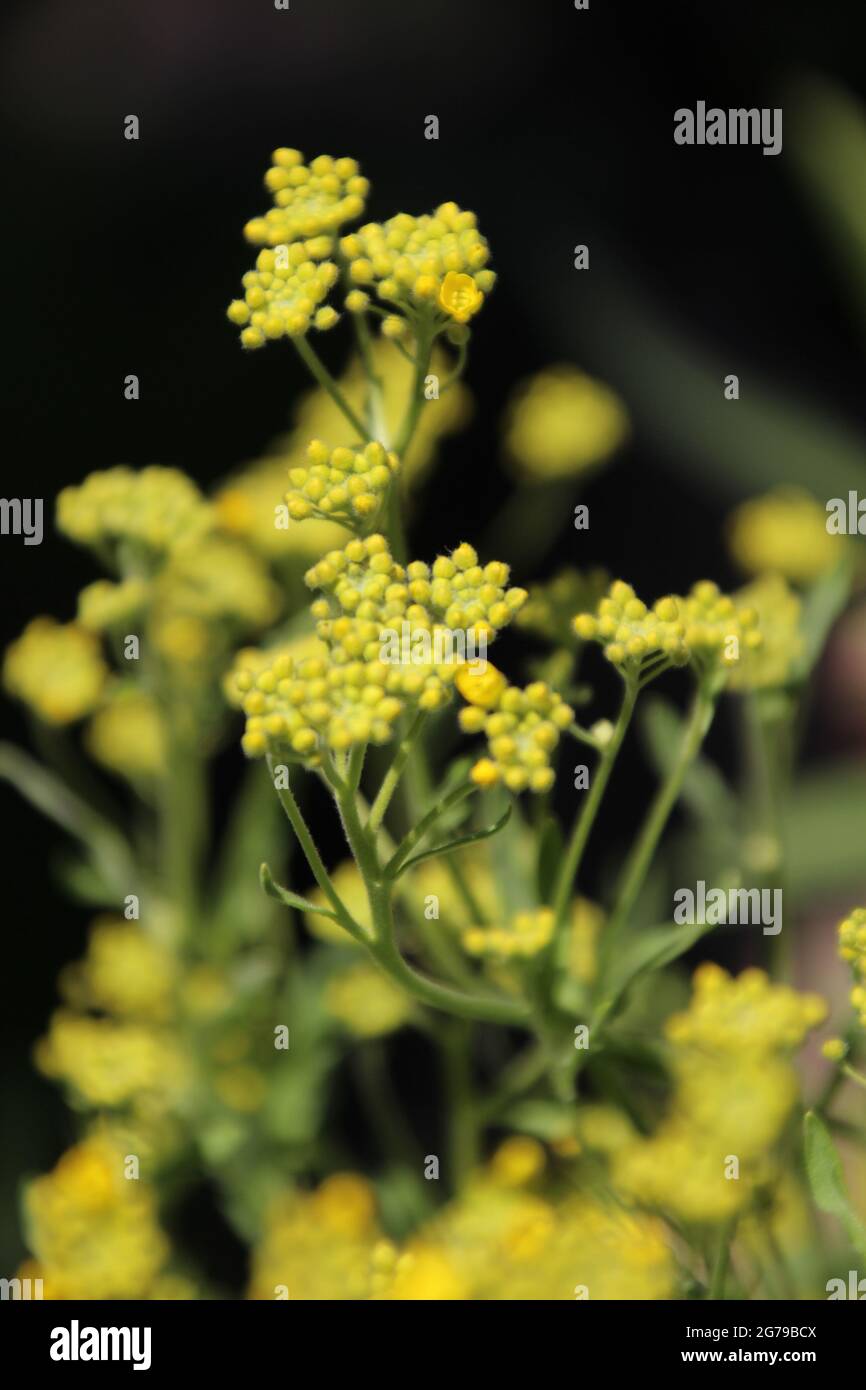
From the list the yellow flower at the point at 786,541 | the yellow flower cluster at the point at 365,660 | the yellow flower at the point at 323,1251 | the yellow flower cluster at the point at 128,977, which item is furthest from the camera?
the yellow flower at the point at 786,541

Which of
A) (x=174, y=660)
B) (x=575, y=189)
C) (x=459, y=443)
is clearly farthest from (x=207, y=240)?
(x=174, y=660)

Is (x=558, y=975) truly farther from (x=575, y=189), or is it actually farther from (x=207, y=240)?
(x=575, y=189)

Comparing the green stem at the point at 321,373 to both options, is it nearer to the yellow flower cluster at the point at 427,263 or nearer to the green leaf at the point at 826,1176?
the yellow flower cluster at the point at 427,263

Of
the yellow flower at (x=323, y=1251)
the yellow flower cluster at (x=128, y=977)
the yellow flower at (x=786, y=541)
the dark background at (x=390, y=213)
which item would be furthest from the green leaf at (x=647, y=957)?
the dark background at (x=390, y=213)

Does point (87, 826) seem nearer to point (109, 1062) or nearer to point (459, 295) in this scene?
point (109, 1062)

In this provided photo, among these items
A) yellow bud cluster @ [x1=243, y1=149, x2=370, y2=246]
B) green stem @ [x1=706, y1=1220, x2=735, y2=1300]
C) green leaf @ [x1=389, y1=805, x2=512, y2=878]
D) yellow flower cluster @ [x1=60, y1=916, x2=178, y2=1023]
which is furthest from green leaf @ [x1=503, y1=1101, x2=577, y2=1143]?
yellow bud cluster @ [x1=243, y1=149, x2=370, y2=246]

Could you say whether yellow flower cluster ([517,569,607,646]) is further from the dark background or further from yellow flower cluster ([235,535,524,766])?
the dark background

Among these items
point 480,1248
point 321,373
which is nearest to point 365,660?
point 321,373
